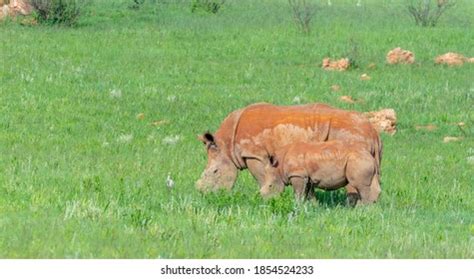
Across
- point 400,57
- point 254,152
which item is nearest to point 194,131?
point 254,152

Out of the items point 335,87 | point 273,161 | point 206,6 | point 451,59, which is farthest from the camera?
point 206,6

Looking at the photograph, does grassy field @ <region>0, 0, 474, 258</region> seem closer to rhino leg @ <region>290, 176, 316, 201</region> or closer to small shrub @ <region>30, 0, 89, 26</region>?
rhino leg @ <region>290, 176, 316, 201</region>

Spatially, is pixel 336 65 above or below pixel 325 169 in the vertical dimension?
below

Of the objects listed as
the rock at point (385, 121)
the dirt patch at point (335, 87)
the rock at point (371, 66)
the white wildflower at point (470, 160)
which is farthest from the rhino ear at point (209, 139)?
the rock at point (371, 66)

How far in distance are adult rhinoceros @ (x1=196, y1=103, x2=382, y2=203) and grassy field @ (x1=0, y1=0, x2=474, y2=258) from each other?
0.45 metres

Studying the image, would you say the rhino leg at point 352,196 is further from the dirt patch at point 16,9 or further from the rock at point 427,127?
the dirt patch at point 16,9

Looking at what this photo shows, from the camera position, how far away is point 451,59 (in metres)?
32.7

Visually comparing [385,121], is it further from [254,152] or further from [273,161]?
[273,161]

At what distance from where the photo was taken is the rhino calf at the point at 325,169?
12531mm

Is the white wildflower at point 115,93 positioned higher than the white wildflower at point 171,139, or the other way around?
the white wildflower at point 171,139

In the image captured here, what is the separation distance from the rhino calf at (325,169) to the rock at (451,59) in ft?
66.3

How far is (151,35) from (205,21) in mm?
7273

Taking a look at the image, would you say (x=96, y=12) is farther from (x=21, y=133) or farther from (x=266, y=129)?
(x=266, y=129)

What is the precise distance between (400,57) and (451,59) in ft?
5.35
